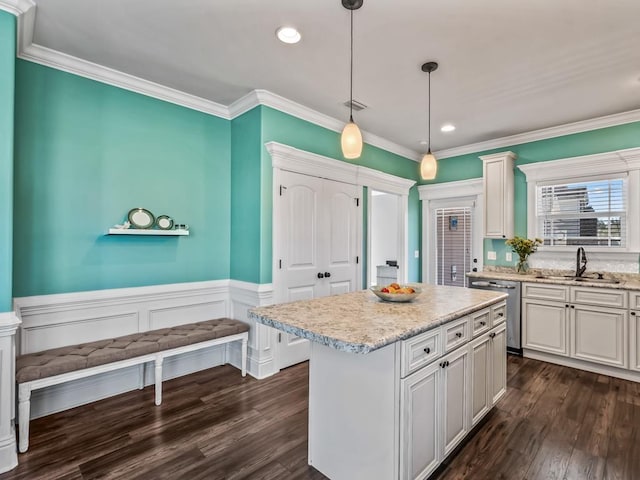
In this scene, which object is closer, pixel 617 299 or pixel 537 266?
pixel 617 299

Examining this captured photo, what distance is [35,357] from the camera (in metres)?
2.42

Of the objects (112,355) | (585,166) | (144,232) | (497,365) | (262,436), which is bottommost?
(262,436)

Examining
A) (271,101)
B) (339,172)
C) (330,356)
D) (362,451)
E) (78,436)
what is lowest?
(78,436)

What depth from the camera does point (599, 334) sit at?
3.43 metres

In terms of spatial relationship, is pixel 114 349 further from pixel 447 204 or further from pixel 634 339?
pixel 447 204

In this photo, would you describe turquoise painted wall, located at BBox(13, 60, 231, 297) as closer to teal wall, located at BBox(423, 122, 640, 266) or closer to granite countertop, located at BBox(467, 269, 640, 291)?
granite countertop, located at BBox(467, 269, 640, 291)

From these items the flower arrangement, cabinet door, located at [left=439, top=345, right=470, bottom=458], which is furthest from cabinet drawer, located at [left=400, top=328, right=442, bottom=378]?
the flower arrangement

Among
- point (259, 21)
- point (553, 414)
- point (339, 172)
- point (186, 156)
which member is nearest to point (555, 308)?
point (553, 414)

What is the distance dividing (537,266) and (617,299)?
1.09 meters

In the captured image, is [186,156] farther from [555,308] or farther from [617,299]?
[617,299]

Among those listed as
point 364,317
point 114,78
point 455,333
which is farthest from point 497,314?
point 114,78

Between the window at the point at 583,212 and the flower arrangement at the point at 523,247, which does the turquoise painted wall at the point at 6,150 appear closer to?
the flower arrangement at the point at 523,247

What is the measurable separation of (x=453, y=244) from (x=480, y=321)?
323 cm

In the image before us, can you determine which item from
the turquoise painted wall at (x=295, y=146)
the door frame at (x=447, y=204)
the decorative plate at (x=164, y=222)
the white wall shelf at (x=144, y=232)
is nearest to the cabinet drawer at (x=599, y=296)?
the door frame at (x=447, y=204)
